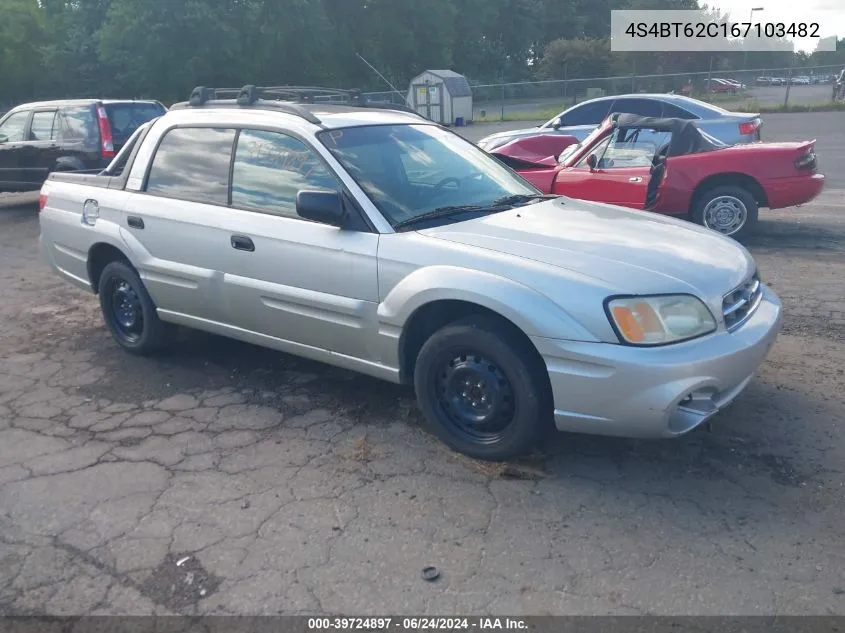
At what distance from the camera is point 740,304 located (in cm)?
391

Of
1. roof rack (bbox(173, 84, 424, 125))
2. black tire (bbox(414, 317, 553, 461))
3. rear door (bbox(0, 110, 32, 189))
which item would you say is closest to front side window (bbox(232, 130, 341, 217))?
roof rack (bbox(173, 84, 424, 125))

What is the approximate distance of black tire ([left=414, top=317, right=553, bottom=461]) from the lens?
3697mm

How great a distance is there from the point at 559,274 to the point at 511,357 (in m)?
0.44

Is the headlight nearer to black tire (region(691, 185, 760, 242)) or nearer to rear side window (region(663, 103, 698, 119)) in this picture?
black tire (region(691, 185, 760, 242))

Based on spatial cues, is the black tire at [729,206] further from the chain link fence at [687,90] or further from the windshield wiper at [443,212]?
the chain link fence at [687,90]

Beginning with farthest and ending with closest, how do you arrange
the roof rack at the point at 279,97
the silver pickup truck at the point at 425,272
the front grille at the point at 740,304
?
1. the roof rack at the point at 279,97
2. the front grille at the point at 740,304
3. the silver pickup truck at the point at 425,272

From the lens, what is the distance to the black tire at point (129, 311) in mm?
5504

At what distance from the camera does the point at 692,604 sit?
2865 mm

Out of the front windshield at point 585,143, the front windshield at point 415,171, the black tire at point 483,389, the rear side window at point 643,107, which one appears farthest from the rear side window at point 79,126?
the black tire at point 483,389

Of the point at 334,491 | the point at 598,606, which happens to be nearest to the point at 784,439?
the point at 598,606

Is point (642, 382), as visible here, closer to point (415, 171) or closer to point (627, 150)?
point (415, 171)

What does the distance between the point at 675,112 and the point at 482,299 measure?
9378 mm

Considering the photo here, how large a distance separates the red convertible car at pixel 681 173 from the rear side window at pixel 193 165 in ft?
13.6

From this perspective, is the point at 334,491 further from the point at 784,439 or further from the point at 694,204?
the point at 694,204
